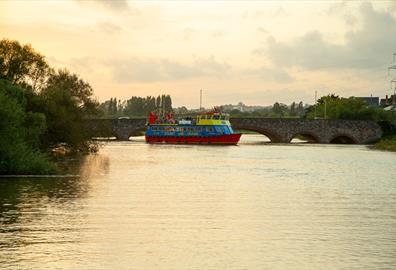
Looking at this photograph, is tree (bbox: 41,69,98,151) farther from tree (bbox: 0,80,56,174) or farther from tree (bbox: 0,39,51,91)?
tree (bbox: 0,80,56,174)

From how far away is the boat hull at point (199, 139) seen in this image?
99375 millimetres

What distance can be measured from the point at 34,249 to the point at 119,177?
22.1 meters

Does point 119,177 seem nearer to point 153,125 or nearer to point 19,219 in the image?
point 19,219

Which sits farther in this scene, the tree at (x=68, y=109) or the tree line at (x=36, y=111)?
the tree at (x=68, y=109)

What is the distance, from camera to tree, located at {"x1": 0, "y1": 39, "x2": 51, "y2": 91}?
183 feet

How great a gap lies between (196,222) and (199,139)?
78.0 meters

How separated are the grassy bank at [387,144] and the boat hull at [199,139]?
17982 millimetres

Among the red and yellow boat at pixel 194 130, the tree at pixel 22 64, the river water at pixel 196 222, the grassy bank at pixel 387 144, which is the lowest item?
the river water at pixel 196 222

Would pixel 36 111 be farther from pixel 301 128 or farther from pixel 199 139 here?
pixel 301 128

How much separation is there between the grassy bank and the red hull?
18.0m

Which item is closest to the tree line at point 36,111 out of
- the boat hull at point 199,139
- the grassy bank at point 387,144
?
the boat hull at point 199,139

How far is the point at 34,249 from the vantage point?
19531 millimetres

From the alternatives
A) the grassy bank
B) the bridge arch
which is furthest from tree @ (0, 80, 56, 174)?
the bridge arch

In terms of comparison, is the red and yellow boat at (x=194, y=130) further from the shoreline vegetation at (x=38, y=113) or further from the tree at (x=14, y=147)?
the tree at (x=14, y=147)
